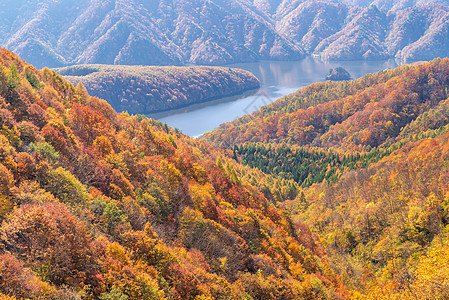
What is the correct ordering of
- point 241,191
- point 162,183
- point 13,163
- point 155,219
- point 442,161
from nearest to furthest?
1. point 13,163
2. point 155,219
3. point 162,183
4. point 241,191
5. point 442,161

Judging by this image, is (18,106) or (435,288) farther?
(18,106)

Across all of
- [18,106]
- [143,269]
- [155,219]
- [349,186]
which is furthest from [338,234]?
[18,106]

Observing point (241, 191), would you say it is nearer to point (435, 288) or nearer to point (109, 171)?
point (109, 171)

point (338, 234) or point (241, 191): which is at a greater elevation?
point (241, 191)

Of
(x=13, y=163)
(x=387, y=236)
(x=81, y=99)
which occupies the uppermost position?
(x=81, y=99)

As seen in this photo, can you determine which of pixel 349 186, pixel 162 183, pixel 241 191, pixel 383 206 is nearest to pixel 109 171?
pixel 162 183

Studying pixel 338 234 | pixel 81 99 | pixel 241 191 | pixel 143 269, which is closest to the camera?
pixel 143 269
